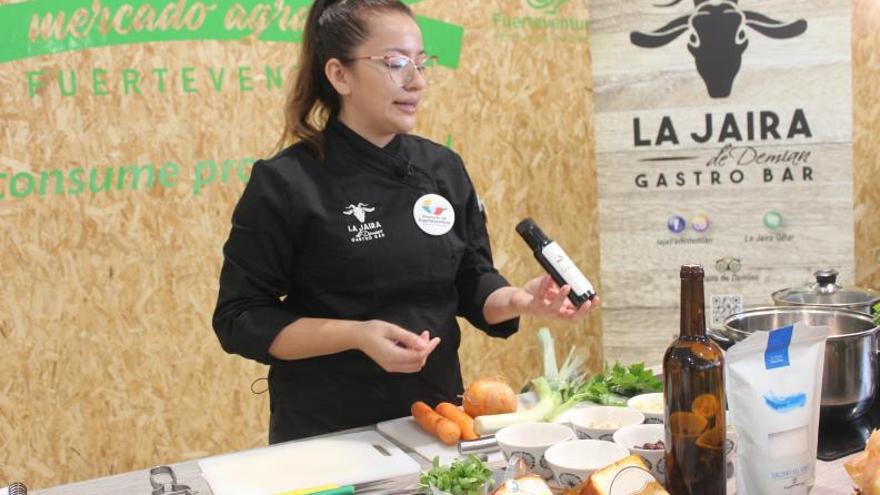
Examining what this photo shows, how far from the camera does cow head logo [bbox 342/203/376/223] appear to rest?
185 centimetres

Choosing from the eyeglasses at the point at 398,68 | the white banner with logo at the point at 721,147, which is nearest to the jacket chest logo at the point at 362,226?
the eyeglasses at the point at 398,68

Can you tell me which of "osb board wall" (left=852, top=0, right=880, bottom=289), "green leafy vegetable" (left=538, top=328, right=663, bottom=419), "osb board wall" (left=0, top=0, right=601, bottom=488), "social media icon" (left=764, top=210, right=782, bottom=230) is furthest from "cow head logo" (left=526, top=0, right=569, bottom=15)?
"green leafy vegetable" (left=538, top=328, right=663, bottom=419)

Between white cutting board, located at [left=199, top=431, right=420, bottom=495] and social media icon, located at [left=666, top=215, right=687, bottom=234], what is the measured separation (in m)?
2.04

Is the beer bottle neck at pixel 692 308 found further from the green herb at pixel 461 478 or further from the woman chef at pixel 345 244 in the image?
the woman chef at pixel 345 244

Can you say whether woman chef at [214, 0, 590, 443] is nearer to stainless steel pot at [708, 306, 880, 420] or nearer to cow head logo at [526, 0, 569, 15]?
stainless steel pot at [708, 306, 880, 420]

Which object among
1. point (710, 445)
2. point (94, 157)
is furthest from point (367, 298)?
point (94, 157)

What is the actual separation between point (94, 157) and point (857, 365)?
8.13 feet

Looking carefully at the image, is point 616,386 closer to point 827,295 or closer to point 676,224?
point 827,295

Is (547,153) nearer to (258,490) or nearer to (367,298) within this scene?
(367,298)

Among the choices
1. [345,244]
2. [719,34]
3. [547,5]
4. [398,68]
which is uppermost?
[547,5]

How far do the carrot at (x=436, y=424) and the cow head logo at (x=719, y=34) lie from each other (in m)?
2.09

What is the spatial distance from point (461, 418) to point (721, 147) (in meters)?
2.09

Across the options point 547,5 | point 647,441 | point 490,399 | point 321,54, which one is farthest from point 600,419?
point 547,5

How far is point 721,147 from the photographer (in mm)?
3295
